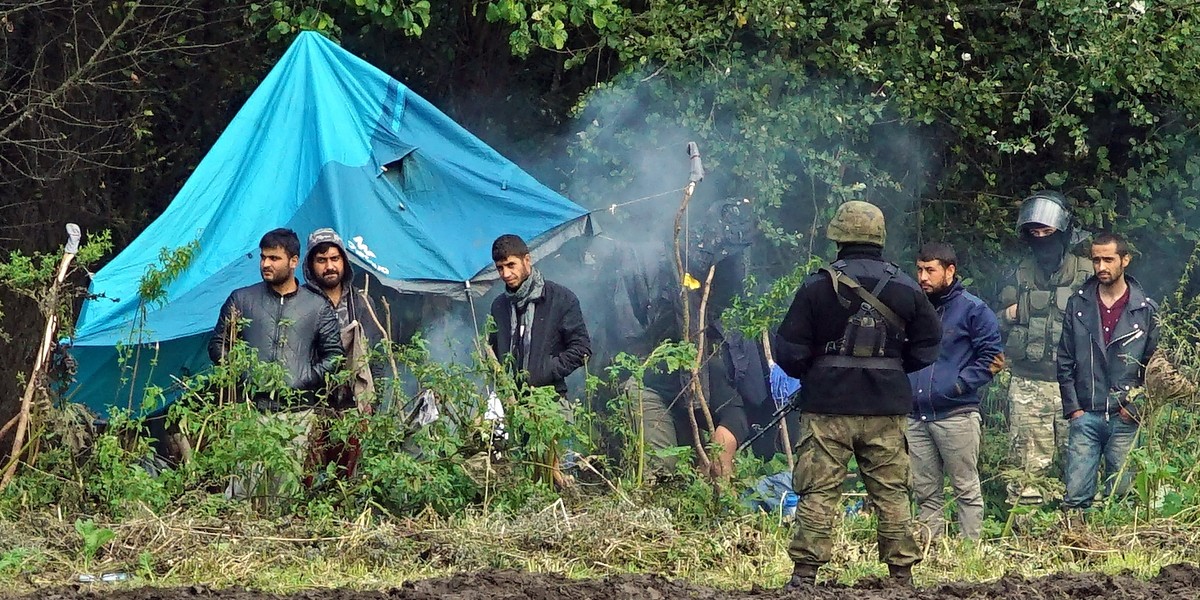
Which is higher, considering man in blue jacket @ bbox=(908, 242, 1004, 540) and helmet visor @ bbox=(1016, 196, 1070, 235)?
helmet visor @ bbox=(1016, 196, 1070, 235)

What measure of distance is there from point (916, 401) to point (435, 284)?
9.04 ft

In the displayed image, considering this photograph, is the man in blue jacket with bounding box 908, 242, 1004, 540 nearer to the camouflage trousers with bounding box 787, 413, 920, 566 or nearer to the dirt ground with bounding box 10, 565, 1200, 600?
the camouflage trousers with bounding box 787, 413, 920, 566

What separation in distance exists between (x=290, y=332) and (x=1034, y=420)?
4.33 meters

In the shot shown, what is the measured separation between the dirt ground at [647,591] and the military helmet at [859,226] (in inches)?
54.7

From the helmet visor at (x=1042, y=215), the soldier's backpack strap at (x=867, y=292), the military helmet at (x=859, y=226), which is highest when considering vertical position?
the helmet visor at (x=1042, y=215)

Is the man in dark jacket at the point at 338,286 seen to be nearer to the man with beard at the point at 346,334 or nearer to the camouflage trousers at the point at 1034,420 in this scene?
the man with beard at the point at 346,334

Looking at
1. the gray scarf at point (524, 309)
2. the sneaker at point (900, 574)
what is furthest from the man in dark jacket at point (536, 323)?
the sneaker at point (900, 574)

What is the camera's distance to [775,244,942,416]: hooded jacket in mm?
6789

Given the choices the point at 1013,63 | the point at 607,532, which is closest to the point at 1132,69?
the point at 1013,63

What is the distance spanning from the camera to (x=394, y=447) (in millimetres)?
7820

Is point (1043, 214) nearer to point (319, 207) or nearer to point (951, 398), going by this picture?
point (951, 398)

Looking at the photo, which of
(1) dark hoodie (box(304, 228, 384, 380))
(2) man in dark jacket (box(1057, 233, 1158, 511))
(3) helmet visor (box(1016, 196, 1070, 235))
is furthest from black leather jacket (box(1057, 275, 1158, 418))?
(1) dark hoodie (box(304, 228, 384, 380))

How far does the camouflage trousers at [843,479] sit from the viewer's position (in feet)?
22.4

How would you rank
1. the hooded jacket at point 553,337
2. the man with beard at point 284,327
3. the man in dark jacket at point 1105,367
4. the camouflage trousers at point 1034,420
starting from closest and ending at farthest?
1. the man with beard at point 284,327
2. the hooded jacket at point 553,337
3. the man in dark jacket at point 1105,367
4. the camouflage trousers at point 1034,420
